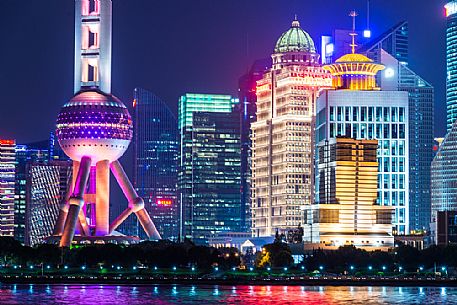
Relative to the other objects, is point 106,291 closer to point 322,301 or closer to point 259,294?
point 259,294

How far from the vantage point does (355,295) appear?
7441 inches

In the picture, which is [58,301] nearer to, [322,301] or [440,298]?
[322,301]

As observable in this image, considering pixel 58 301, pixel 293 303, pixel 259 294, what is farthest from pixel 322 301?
pixel 58 301

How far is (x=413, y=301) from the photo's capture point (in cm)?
17762


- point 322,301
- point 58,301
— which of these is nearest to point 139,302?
point 58,301

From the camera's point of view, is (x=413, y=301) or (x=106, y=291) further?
(x=106, y=291)

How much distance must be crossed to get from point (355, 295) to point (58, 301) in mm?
39266

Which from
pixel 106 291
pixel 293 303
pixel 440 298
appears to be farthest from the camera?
pixel 106 291

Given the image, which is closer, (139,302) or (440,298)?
(139,302)

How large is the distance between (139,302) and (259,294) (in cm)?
2410

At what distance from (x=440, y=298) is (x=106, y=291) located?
1740 inches

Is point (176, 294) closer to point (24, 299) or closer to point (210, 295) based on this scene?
point (210, 295)

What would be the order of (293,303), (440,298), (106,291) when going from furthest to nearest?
(106,291) < (440,298) < (293,303)

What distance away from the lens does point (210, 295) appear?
189 metres
